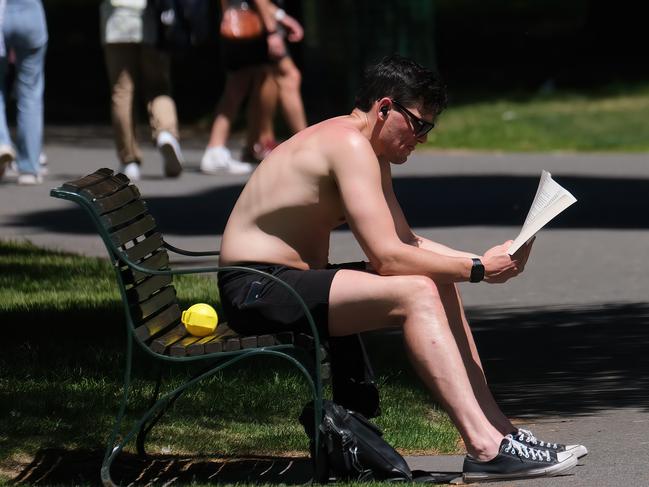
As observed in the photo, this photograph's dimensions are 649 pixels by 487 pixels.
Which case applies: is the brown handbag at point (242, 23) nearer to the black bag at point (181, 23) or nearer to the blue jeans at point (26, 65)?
the black bag at point (181, 23)

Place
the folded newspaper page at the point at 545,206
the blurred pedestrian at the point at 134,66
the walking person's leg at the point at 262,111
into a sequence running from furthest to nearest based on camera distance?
the walking person's leg at the point at 262,111
the blurred pedestrian at the point at 134,66
the folded newspaper page at the point at 545,206

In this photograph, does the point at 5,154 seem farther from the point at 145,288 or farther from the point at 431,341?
the point at 431,341

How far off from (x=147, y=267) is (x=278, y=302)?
1.55 feet

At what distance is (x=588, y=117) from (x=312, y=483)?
50.1ft

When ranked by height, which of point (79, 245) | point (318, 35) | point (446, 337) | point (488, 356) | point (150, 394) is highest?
point (446, 337)

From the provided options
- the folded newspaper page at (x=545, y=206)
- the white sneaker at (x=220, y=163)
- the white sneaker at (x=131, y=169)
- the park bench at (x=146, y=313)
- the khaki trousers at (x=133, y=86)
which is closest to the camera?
the park bench at (x=146, y=313)

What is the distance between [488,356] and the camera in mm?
8008

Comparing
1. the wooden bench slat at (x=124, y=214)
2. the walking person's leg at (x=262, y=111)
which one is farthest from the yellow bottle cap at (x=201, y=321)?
the walking person's leg at (x=262, y=111)

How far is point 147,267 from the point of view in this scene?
5.91 metres

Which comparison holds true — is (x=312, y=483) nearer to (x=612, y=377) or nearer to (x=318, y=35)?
(x=612, y=377)

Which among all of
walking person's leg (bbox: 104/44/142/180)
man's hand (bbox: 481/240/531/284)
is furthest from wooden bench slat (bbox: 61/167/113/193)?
walking person's leg (bbox: 104/44/142/180)

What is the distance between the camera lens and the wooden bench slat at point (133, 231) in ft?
18.5

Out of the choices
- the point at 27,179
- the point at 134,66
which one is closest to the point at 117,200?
the point at 134,66

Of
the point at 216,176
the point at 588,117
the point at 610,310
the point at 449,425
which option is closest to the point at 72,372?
the point at 449,425
